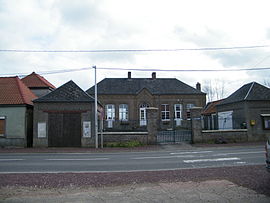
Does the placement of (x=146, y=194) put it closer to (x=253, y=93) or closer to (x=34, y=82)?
(x=253, y=93)

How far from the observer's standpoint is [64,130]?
71.5 feet

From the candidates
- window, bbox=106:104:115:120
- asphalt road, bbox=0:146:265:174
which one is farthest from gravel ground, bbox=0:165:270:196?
window, bbox=106:104:115:120

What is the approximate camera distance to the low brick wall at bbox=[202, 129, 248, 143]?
2258cm

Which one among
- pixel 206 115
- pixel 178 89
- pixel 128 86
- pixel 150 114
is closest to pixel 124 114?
pixel 128 86

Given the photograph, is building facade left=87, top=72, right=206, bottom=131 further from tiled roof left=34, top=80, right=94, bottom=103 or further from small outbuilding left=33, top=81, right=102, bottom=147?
small outbuilding left=33, top=81, right=102, bottom=147

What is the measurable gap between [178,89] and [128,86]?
8.87 metres

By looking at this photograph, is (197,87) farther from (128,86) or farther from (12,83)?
(12,83)

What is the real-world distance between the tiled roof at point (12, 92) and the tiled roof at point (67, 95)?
2064mm

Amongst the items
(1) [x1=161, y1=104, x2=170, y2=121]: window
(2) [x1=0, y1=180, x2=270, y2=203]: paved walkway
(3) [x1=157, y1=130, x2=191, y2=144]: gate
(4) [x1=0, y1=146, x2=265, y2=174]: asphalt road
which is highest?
(1) [x1=161, y1=104, x2=170, y2=121]: window

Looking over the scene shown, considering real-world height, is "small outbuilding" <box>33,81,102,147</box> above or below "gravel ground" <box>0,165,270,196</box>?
above

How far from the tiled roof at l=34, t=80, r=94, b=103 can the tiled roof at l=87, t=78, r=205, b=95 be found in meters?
18.5

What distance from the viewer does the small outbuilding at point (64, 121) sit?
70.9 feet

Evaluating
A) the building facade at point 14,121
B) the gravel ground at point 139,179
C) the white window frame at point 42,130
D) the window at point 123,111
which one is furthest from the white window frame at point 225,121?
the building facade at point 14,121

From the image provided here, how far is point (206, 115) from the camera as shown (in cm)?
3684
